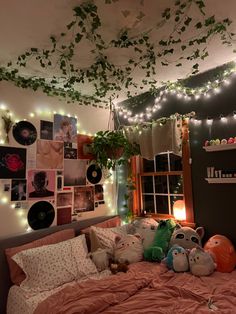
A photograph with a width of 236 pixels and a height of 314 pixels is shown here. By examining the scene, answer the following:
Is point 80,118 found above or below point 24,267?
above

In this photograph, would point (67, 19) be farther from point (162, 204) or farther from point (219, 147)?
point (162, 204)

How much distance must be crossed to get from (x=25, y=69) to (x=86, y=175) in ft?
4.93

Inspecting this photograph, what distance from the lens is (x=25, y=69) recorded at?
270 centimetres

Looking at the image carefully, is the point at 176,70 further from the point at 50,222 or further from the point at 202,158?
the point at 50,222

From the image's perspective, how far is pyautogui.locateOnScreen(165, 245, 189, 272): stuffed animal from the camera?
241 cm

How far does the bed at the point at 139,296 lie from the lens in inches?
69.7

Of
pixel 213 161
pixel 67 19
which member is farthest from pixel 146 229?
pixel 67 19

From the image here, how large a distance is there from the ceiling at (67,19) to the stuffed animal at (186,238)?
1.87 meters

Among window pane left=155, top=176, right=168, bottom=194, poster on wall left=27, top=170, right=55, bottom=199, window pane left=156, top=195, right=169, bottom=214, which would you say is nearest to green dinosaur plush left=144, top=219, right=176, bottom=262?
window pane left=156, top=195, right=169, bottom=214

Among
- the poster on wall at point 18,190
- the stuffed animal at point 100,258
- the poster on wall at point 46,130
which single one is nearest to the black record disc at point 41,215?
the poster on wall at point 18,190

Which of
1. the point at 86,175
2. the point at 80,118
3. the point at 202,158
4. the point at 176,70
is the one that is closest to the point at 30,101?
the point at 80,118

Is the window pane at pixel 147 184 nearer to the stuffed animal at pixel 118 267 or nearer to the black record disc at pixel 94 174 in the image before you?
the black record disc at pixel 94 174

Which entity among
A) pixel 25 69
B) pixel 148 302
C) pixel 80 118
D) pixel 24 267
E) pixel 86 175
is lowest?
pixel 148 302

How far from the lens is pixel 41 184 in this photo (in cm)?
292
